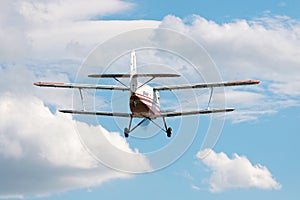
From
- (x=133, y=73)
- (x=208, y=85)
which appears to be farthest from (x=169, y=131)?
(x=133, y=73)

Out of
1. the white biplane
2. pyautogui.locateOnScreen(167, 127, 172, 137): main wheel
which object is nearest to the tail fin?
Result: the white biplane

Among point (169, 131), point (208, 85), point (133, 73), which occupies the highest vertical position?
point (208, 85)

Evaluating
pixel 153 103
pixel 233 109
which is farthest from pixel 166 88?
pixel 233 109

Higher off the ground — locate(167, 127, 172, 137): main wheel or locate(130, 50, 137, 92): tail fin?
locate(130, 50, 137, 92): tail fin

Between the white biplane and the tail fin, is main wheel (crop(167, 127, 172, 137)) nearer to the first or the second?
the white biplane

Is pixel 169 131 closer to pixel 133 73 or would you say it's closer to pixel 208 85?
pixel 208 85

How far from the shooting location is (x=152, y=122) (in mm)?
95938

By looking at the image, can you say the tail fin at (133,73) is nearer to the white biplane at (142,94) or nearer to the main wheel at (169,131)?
the white biplane at (142,94)

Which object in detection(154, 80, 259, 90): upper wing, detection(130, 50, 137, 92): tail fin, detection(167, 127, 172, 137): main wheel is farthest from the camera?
detection(167, 127, 172, 137): main wheel

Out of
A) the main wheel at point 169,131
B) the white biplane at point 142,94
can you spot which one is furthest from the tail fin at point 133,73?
the main wheel at point 169,131

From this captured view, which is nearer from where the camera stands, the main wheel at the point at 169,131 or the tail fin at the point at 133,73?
the tail fin at the point at 133,73

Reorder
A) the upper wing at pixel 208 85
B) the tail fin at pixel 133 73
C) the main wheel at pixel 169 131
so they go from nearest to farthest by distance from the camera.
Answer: the tail fin at pixel 133 73, the upper wing at pixel 208 85, the main wheel at pixel 169 131

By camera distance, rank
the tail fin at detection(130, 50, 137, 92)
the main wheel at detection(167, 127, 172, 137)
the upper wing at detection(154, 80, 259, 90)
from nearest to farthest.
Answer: the tail fin at detection(130, 50, 137, 92) < the upper wing at detection(154, 80, 259, 90) < the main wheel at detection(167, 127, 172, 137)

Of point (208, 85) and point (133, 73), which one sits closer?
point (133, 73)
